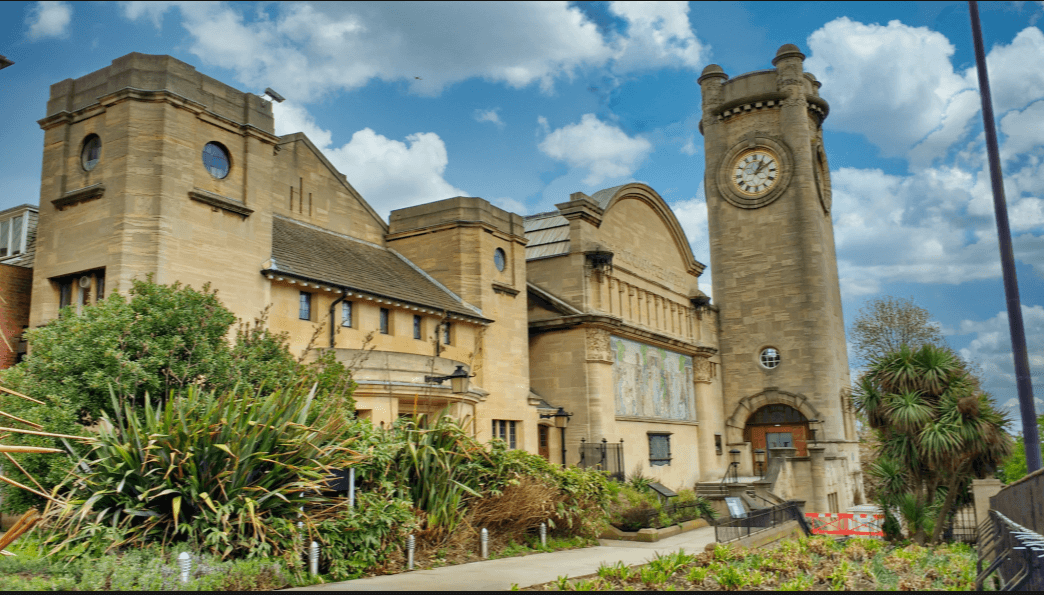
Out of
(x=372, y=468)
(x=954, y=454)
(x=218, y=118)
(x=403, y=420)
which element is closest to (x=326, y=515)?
(x=372, y=468)

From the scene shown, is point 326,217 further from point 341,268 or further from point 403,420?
point 403,420

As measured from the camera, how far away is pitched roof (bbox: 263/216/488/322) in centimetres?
2277

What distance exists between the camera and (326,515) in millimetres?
12328

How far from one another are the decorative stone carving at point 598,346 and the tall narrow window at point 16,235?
19.8 meters

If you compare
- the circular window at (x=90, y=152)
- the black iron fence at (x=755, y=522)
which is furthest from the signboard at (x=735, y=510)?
the circular window at (x=90, y=152)

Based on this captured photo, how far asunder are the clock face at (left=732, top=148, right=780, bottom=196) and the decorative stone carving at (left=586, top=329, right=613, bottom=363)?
17990 mm

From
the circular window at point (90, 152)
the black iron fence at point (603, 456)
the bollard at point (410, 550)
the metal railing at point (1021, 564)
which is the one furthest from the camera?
the black iron fence at point (603, 456)

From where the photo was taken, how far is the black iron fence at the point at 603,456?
3006 cm

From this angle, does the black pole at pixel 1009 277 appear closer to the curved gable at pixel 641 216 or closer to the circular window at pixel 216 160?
the circular window at pixel 216 160

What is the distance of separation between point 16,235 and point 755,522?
23475mm

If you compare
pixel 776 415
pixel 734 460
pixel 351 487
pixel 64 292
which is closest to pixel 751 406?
pixel 776 415

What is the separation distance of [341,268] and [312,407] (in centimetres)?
1161

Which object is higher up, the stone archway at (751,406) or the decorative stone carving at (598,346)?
the decorative stone carving at (598,346)

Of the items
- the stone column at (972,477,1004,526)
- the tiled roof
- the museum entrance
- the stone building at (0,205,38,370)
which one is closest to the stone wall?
the stone building at (0,205,38,370)
